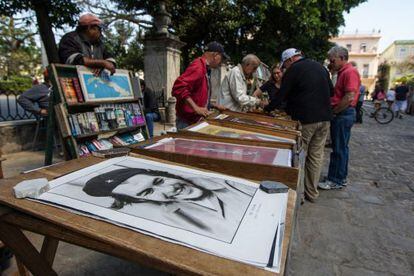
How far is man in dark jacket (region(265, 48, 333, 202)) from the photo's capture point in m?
3.31

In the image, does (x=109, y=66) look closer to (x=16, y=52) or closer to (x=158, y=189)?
(x=158, y=189)

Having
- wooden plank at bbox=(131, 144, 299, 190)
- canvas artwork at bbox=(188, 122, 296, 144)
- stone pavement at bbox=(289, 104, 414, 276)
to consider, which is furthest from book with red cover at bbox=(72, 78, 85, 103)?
stone pavement at bbox=(289, 104, 414, 276)

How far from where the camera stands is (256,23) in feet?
46.7

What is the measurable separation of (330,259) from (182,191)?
2034 mm

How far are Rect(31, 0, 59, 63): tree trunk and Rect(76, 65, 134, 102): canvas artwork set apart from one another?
145 inches

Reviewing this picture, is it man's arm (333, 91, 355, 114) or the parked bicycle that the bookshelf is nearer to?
man's arm (333, 91, 355, 114)

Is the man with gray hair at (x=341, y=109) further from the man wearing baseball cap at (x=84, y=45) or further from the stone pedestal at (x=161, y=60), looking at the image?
the stone pedestal at (x=161, y=60)

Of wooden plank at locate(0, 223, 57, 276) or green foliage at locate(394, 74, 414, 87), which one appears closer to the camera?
wooden plank at locate(0, 223, 57, 276)

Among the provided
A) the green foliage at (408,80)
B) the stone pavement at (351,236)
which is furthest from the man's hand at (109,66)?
the green foliage at (408,80)

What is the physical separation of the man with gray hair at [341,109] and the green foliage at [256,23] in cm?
825

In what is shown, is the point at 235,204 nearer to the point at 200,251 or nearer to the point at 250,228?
the point at 250,228

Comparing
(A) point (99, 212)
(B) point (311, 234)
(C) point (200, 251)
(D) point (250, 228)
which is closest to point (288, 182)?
(D) point (250, 228)

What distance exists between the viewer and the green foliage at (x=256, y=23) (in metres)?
12.1

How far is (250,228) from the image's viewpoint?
2.77 ft
